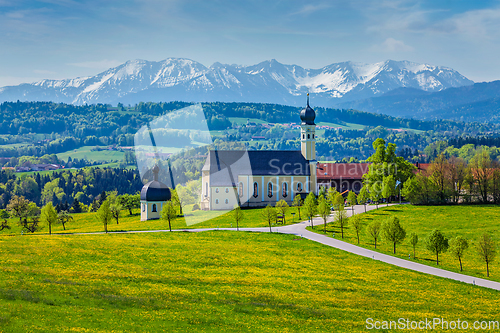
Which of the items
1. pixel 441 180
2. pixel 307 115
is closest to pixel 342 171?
pixel 307 115

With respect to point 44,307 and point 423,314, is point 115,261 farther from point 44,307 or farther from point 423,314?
point 423,314

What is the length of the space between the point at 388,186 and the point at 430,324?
4908 centimetres

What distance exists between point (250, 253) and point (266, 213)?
16381 millimetres

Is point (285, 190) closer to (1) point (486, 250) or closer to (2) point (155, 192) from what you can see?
(2) point (155, 192)

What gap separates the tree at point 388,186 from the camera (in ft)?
246

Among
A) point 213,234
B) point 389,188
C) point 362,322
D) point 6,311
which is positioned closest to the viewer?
point 6,311

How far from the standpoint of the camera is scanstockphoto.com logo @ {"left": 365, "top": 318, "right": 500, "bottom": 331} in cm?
2720

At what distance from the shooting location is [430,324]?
2778 centimetres

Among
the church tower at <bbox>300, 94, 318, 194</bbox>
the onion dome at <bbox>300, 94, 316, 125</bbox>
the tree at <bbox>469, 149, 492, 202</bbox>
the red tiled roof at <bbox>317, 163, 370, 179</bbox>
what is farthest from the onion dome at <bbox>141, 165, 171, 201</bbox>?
the tree at <bbox>469, 149, 492, 202</bbox>

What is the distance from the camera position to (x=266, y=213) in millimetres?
62406

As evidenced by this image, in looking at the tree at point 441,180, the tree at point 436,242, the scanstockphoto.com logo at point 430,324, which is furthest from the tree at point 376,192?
the scanstockphoto.com logo at point 430,324

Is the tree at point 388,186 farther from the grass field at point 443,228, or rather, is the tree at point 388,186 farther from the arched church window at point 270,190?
the arched church window at point 270,190

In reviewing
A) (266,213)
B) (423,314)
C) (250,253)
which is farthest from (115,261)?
(266,213)

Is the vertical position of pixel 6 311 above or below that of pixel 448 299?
above
